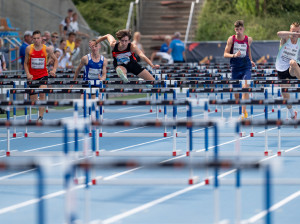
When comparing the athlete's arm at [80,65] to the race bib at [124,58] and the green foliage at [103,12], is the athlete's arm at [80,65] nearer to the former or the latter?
the race bib at [124,58]

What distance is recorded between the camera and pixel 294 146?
13695 millimetres

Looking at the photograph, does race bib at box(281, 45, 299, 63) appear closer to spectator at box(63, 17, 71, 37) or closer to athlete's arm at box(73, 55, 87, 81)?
athlete's arm at box(73, 55, 87, 81)

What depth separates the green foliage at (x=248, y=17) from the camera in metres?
36.9

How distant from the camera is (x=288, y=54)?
53.8ft

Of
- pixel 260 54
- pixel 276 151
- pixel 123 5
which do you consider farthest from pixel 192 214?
pixel 123 5

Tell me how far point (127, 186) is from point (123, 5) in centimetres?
3475

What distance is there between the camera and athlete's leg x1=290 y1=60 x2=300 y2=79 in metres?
16.2

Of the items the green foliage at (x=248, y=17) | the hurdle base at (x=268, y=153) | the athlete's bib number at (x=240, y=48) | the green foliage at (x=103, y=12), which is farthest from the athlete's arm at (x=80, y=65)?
the green foliage at (x=103, y=12)

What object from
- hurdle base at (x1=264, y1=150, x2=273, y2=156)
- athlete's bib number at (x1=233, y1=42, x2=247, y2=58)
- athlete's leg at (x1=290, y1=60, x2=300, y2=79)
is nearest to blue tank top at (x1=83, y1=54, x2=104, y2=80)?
athlete's bib number at (x1=233, y1=42, x2=247, y2=58)

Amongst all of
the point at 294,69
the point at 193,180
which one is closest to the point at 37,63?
the point at 294,69

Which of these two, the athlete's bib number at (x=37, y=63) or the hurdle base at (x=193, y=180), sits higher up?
the athlete's bib number at (x=37, y=63)

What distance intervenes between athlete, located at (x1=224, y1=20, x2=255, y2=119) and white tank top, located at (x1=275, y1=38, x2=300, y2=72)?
56cm

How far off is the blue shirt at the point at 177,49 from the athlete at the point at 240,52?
11.2 m

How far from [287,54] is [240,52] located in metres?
0.97
